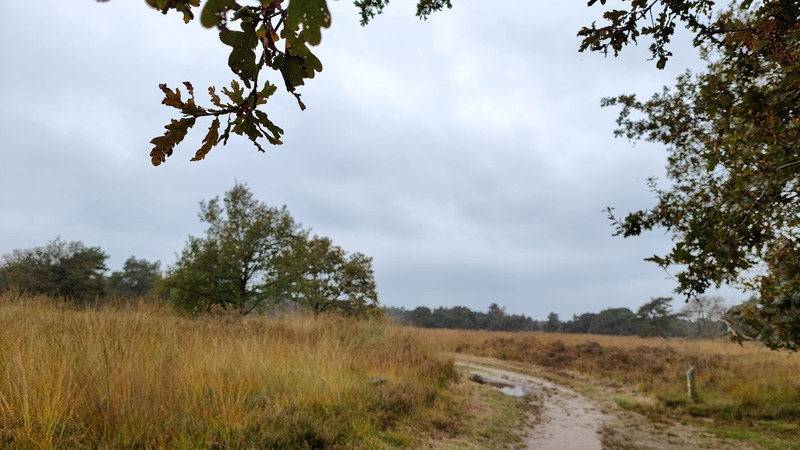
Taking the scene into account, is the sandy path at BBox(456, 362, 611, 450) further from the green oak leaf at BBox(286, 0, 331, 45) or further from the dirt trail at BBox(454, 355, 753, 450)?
the green oak leaf at BBox(286, 0, 331, 45)

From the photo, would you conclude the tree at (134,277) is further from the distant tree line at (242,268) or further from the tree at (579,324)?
the tree at (579,324)

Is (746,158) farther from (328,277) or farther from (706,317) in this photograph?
(706,317)

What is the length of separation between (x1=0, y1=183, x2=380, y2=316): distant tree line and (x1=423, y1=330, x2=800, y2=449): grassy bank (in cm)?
914

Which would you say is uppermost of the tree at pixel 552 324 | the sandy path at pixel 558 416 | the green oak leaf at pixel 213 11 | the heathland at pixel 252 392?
the tree at pixel 552 324

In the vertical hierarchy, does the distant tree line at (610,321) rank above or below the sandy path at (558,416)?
above

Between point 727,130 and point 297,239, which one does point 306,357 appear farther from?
point 297,239

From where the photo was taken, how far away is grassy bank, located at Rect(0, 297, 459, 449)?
11.5 feet

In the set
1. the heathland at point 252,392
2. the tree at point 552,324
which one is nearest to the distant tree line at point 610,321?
the tree at point 552,324

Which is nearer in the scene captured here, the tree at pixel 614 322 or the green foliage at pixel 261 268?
the green foliage at pixel 261 268

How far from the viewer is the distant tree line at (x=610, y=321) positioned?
4675 centimetres

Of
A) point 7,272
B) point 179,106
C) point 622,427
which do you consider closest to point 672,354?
point 622,427

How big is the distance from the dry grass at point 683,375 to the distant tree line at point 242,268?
7.92m

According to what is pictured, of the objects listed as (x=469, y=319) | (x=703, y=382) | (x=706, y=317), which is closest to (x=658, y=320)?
(x=706, y=317)

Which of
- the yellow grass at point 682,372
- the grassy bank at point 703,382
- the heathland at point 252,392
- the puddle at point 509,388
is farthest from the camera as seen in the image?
the puddle at point 509,388
